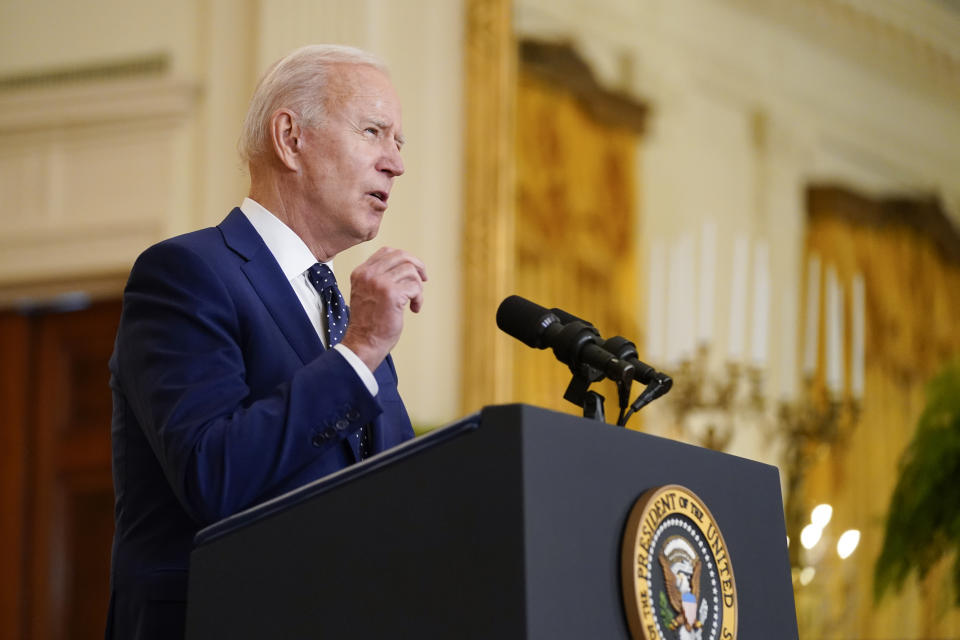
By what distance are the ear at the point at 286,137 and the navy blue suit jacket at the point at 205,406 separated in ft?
0.48

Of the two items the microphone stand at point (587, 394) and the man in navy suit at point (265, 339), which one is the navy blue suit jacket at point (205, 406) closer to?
the man in navy suit at point (265, 339)

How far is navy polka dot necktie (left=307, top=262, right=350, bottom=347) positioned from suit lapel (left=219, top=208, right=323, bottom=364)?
98 millimetres

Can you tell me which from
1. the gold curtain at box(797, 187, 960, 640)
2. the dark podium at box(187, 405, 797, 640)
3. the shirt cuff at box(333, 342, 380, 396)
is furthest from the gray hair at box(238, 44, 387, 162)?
the gold curtain at box(797, 187, 960, 640)

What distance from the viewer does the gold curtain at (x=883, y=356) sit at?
Answer: 6.95 metres

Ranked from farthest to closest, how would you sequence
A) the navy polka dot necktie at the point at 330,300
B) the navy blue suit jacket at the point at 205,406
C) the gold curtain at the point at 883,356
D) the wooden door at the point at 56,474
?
1. the gold curtain at the point at 883,356
2. the wooden door at the point at 56,474
3. the navy polka dot necktie at the point at 330,300
4. the navy blue suit jacket at the point at 205,406

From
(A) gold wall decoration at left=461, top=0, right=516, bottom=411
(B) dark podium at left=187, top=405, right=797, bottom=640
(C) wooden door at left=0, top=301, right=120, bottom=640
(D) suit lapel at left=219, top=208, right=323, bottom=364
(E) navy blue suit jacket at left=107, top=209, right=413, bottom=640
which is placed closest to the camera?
(B) dark podium at left=187, top=405, right=797, bottom=640

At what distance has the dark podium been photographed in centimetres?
134

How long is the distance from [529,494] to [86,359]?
16.2ft

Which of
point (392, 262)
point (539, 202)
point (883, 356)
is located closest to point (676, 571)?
point (392, 262)

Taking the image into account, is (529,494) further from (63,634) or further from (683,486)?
(63,634)

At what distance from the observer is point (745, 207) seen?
264 inches

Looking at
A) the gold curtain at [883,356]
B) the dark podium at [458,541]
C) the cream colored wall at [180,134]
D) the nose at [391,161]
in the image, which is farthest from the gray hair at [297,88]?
the gold curtain at [883,356]

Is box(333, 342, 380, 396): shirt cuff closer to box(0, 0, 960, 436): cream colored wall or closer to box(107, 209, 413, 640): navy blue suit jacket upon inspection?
box(107, 209, 413, 640): navy blue suit jacket

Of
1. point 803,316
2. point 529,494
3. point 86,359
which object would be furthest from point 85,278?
point 529,494
